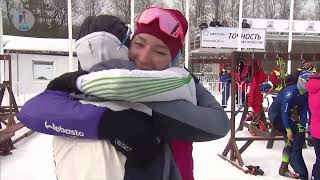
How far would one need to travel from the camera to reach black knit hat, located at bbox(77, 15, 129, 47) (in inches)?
50.9

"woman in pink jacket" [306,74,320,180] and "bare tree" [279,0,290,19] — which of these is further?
"bare tree" [279,0,290,19]

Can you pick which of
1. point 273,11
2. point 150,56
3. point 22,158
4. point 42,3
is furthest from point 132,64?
point 273,11

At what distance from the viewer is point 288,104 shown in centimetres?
562

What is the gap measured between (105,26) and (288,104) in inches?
187

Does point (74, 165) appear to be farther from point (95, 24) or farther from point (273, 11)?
point (273, 11)

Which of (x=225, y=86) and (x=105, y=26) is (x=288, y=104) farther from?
(x=225, y=86)

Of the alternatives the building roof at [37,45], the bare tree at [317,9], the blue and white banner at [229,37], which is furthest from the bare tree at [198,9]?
the bare tree at [317,9]

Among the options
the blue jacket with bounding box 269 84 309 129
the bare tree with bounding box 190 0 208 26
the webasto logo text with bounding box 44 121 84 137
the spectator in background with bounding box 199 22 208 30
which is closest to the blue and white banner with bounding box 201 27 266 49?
the spectator in background with bounding box 199 22 208 30

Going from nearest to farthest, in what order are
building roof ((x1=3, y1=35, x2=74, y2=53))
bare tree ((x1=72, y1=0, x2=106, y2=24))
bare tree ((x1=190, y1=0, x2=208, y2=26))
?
building roof ((x1=3, y1=35, x2=74, y2=53)) < bare tree ((x1=72, y1=0, x2=106, y2=24)) < bare tree ((x1=190, y1=0, x2=208, y2=26))

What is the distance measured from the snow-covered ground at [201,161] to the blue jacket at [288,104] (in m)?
0.87

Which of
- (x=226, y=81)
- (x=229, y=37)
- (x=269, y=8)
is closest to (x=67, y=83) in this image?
(x=226, y=81)

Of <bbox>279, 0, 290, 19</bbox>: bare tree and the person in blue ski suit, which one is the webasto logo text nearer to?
the person in blue ski suit

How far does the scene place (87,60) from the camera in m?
1.30

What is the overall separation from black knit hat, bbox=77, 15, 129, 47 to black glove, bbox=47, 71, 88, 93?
0.14 m
